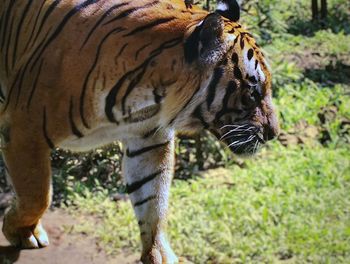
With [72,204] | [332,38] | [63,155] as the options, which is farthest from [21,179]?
[332,38]

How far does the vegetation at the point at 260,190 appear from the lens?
151 inches

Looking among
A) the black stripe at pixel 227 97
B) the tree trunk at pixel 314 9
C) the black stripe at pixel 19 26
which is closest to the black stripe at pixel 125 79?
the black stripe at pixel 227 97

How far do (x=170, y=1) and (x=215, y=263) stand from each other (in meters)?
1.47

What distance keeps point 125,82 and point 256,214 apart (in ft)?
5.40

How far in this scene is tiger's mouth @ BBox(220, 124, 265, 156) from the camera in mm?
2971

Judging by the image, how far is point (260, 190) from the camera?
4.57 meters

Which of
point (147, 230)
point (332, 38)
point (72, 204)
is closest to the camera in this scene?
point (147, 230)

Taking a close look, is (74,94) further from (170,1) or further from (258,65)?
(258,65)

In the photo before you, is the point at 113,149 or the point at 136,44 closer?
the point at 136,44

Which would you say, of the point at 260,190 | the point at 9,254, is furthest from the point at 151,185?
the point at 260,190

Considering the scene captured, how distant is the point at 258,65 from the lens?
9.55 ft

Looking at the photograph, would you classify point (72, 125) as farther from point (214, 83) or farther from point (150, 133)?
point (214, 83)

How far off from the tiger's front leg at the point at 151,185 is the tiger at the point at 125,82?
11cm

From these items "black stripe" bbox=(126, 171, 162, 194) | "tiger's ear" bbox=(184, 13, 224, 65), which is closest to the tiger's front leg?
"black stripe" bbox=(126, 171, 162, 194)
